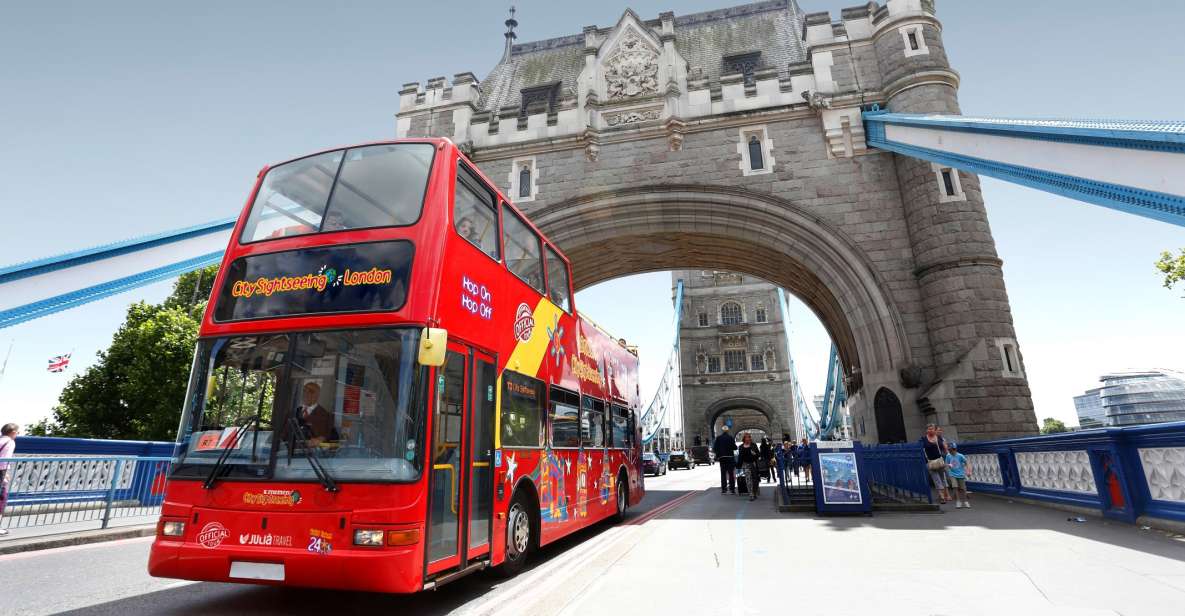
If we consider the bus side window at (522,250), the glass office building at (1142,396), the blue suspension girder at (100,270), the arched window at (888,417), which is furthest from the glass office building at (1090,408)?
the blue suspension girder at (100,270)

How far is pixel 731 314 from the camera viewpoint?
5209 cm

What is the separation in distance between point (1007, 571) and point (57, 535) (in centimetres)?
1024

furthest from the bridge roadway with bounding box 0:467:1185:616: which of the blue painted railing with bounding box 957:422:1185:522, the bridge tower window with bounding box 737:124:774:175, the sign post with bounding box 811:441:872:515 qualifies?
the bridge tower window with bounding box 737:124:774:175

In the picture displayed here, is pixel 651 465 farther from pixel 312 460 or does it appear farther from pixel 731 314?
pixel 731 314

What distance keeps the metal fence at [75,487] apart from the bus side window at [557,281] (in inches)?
263

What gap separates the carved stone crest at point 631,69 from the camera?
15922 millimetres

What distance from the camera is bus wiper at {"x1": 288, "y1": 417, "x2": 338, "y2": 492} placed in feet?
11.2

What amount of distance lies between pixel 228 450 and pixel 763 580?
13.3ft

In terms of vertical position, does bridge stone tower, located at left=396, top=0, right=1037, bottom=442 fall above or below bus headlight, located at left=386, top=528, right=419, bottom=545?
above

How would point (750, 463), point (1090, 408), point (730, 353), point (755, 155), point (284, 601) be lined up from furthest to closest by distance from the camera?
point (1090, 408)
point (730, 353)
point (755, 155)
point (750, 463)
point (284, 601)

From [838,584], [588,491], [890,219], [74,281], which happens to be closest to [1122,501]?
[838,584]

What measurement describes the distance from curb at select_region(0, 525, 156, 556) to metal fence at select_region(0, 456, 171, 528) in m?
0.34

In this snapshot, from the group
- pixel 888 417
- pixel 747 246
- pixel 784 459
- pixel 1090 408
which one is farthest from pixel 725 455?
pixel 1090 408

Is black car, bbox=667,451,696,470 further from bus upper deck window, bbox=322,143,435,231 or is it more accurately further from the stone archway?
bus upper deck window, bbox=322,143,435,231
